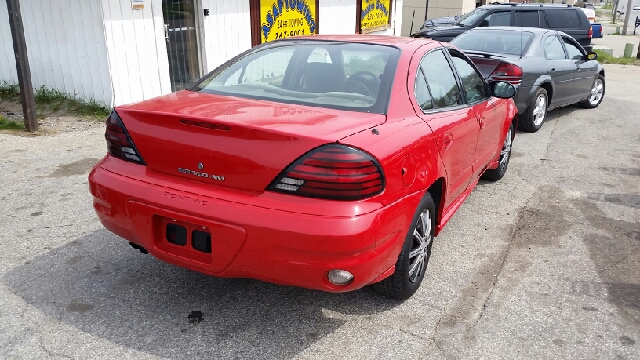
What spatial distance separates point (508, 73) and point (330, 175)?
5507mm

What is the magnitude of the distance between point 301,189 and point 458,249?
1958mm

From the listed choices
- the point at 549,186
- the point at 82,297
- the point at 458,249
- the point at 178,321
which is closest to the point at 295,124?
the point at 178,321

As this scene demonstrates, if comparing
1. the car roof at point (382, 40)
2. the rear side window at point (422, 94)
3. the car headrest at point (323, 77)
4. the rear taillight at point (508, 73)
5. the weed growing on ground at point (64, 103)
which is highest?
the car roof at point (382, 40)

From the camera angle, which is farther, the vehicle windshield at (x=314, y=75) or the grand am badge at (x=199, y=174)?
the vehicle windshield at (x=314, y=75)

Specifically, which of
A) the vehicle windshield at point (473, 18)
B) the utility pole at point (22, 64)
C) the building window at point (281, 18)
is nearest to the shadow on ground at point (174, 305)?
the utility pole at point (22, 64)

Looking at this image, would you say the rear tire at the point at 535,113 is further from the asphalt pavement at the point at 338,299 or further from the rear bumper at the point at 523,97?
the asphalt pavement at the point at 338,299

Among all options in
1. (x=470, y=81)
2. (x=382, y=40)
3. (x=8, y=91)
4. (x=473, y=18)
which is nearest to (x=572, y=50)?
(x=473, y=18)

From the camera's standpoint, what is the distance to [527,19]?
12.9 meters

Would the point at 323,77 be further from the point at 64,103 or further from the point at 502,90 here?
the point at 64,103

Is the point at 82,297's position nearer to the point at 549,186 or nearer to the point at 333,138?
→ the point at 333,138

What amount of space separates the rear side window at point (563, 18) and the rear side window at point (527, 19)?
0.50 metres

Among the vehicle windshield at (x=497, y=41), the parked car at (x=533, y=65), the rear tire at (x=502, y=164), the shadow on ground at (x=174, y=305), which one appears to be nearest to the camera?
the shadow on ground at (x=174, y=305)

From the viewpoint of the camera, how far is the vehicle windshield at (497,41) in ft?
26.2

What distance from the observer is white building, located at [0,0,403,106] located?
745 cm
